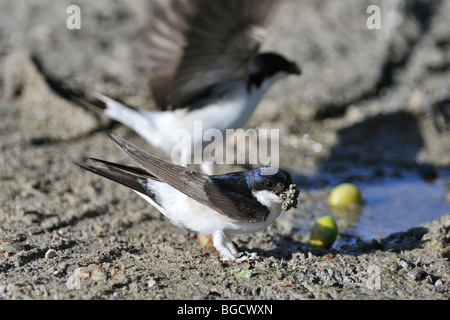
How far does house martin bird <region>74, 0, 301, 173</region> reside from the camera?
443 cm

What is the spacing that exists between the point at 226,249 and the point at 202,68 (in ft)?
5.74

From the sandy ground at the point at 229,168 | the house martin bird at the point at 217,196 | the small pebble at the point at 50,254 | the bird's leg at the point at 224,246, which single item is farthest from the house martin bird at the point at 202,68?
the small pebble at the point at 50,254

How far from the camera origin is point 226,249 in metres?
3.64

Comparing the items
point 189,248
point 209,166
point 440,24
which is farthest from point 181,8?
point 440,24

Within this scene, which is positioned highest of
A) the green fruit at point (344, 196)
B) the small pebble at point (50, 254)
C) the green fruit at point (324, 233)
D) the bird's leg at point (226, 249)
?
the green fruit at point (344, 196)

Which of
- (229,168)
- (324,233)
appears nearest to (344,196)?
(324,233)

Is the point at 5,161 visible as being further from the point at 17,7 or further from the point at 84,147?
the point at 17,7

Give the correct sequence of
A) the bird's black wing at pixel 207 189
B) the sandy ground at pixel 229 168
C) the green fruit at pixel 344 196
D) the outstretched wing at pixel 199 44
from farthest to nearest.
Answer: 1. the green fruit at pixel 344 196
2. the outstretched wing at pixel 199 44
3. the bird's black wing at pixel 207 189
4. the sandy ground at pixel 229 168

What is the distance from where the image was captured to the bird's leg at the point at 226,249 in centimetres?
360

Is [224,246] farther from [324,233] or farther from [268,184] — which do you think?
[324,233]

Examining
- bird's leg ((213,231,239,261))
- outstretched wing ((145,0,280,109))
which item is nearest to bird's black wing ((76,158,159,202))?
bird's leg ((213,231,239,261))

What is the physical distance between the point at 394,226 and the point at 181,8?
88.9 inches

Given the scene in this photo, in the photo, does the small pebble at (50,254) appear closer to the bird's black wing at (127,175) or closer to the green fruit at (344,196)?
the bird's black wing at (127,175)

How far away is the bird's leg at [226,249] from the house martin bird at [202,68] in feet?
5.11
